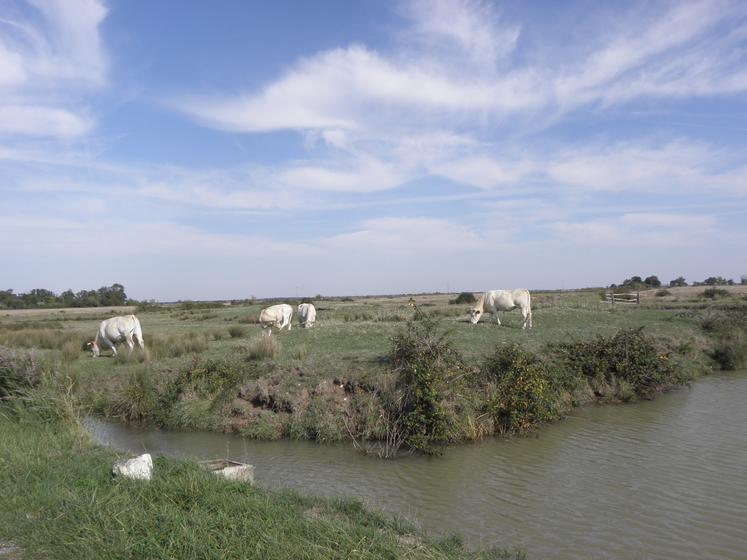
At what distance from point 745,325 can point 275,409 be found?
68.5 feet

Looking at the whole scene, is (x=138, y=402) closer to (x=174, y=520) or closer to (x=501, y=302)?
(x=174, y=520)

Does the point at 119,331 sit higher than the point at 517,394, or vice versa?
the point at 119,331

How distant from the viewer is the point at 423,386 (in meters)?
12.3

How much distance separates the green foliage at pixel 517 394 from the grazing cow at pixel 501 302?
12.1m

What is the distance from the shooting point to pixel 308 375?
14422 millimetres

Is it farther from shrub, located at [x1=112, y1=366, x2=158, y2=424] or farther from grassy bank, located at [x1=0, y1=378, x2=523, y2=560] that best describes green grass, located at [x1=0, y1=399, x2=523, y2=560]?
shrub, located at [x1=112, y1=366, x2=158, y2=424]

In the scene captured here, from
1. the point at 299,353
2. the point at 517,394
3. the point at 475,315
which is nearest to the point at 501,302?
the point at 475,315

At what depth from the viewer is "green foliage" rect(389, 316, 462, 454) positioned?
38.5 feet

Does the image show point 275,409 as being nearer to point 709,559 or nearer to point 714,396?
point 709,559

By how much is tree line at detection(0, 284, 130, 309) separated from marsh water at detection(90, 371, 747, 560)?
82.7m

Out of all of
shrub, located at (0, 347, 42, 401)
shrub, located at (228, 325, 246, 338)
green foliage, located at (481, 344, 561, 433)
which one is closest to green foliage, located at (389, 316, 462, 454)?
green foliage, located at (481, 344, 561, 433)

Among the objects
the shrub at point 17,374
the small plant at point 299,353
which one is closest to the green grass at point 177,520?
the shrub at point 17,374

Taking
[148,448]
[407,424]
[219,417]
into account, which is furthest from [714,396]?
[148,448]

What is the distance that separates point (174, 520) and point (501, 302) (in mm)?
22919
